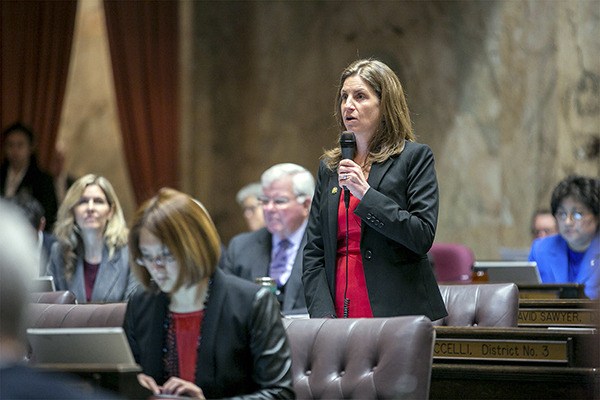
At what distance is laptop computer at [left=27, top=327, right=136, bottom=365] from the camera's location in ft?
9.52

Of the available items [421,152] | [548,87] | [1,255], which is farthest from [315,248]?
[548,87]

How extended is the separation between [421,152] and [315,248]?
1.92 feet

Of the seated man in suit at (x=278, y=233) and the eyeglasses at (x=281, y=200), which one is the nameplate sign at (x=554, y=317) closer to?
the seated man in suit at (x=278, y=233)

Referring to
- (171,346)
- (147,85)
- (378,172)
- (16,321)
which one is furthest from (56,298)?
(147,85)

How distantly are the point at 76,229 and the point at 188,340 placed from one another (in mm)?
3590

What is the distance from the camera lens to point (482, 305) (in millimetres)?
5098

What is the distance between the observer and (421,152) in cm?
431

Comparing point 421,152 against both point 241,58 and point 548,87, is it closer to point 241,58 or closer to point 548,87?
point 548,87

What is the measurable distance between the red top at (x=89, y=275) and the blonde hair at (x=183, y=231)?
347 cm

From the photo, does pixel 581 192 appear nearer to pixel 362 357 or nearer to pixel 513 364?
pixel 513 364

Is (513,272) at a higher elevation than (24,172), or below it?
below

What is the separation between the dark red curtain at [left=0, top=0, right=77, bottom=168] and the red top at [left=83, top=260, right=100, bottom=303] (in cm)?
541

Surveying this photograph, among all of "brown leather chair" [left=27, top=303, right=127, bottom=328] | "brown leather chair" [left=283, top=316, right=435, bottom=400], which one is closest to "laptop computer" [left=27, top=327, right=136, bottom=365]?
"brown leather chair" [left=283, top=316, right=435, bottom=400]

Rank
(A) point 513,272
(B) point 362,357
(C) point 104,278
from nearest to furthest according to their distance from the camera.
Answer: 1. (B) point 362,357
2. (A) point 513,272
3. (C) point 104,278
